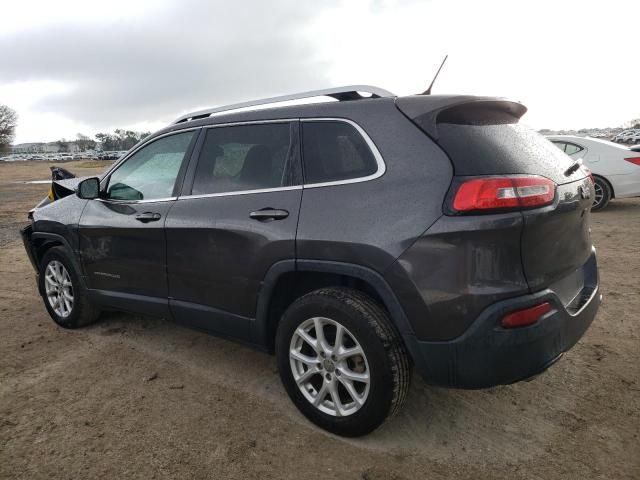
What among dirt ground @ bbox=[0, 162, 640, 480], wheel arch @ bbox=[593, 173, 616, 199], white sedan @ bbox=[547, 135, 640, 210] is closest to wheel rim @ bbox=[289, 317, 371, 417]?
dirt ground @ bbox=[0, 162, 640, 480]

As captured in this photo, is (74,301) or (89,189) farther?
(74,301)

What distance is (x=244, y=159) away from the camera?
3123 millimetres

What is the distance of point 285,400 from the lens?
3.08m

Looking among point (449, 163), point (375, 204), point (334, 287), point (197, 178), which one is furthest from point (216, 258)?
point (449, 163)

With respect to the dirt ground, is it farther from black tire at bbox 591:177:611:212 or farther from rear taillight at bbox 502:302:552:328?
black tire at bbox 591:177:611:212

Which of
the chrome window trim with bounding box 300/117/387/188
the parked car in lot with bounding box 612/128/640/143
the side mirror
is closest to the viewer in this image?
the chrome window trim with bounding box 300/117/387/188

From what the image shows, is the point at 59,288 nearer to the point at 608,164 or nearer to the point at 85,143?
the point at 608,164

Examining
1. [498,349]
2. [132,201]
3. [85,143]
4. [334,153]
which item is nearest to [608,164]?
[334,153]

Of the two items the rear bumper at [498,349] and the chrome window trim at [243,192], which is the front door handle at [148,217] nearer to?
the chrome window trim at [243,192]

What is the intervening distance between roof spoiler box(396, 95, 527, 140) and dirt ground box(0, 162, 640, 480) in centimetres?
165

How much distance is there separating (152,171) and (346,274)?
1996 mm

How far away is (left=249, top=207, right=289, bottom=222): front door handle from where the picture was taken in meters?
2.72

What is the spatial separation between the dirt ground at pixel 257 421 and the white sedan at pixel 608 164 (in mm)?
6010

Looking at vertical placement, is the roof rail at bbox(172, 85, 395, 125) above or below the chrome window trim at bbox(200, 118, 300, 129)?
above
